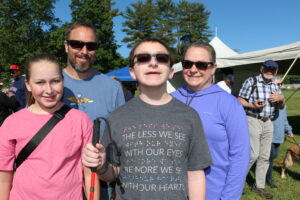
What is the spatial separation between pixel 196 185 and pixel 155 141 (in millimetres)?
395

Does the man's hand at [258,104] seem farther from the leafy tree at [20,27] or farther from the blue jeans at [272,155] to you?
the leafy tree at [20,27]

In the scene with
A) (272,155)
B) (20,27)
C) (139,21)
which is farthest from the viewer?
(139,21)

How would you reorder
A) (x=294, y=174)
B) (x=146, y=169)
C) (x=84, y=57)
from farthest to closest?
(x=294, y=174), (x=84, y=57), (x=146, y=169)

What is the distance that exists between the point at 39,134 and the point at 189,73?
124 cm

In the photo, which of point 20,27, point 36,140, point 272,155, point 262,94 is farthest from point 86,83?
point 20,27

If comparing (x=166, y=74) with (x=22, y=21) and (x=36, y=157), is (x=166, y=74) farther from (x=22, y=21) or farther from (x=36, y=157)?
(x=22, y=21)

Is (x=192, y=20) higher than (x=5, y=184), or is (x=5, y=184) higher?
(x=192, y=20)

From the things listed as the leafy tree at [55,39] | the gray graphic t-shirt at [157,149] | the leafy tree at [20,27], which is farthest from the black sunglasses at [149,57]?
the leafy tree at [55,39]

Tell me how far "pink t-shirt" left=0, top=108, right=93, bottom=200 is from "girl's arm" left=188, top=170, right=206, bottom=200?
0.77m

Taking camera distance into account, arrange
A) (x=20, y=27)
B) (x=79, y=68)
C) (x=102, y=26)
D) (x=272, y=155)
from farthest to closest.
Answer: (x=102, y=26)
(x=20, y=27)
(x=272, y=155)
(x=79, y=68)

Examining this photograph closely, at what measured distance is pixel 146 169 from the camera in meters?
1.44

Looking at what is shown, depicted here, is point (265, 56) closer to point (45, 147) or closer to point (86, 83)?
point (86, 83)

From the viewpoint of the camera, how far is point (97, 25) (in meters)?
37.5

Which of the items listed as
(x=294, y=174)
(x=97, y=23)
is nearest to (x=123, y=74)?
(x=294, y=174)
